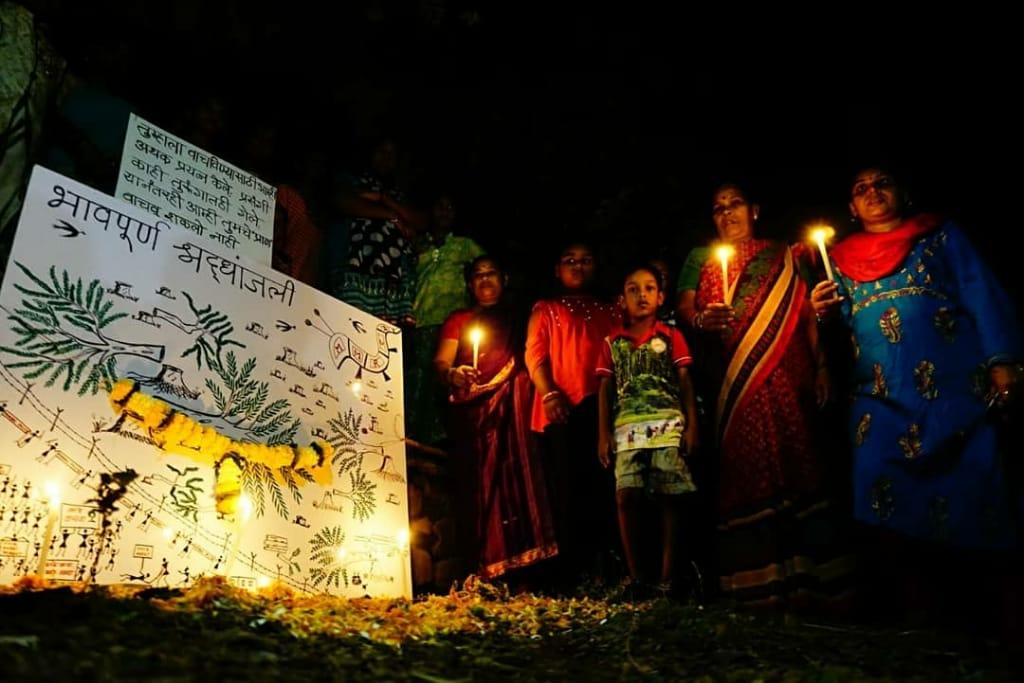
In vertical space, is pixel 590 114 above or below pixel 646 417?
above

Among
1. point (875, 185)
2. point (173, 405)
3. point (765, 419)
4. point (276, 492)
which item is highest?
point (875, 185)

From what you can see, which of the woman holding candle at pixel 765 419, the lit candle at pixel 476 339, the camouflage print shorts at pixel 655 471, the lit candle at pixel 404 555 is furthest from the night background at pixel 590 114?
the lit candle at pixel 476 339

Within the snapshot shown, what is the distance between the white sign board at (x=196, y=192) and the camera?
3.79 meters

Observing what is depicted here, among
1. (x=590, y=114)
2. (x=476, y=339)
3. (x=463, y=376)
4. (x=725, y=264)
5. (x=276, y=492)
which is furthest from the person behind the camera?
(x=590, y=114)

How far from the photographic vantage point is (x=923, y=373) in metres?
4.31

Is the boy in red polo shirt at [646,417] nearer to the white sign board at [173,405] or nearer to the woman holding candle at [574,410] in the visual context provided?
the woman holding candle at [574,410]

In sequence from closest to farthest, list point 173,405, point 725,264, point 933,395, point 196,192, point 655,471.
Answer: point 173,405 < point 196,192 < point 933,395 < point 725,264 < point 655,471

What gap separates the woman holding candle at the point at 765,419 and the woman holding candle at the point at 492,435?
124cm

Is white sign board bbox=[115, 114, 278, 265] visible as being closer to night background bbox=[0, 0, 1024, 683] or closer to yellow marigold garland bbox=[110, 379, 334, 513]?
night background bbox=[0, 0, 1024, 683]

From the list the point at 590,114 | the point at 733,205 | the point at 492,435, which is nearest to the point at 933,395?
the point at 733,205

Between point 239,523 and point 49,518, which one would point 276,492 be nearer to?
point 239,523

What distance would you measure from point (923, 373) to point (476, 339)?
2.73m

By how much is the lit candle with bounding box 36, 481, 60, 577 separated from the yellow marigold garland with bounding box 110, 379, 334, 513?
0.40 metres

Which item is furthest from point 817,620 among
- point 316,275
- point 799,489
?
point 316,275
